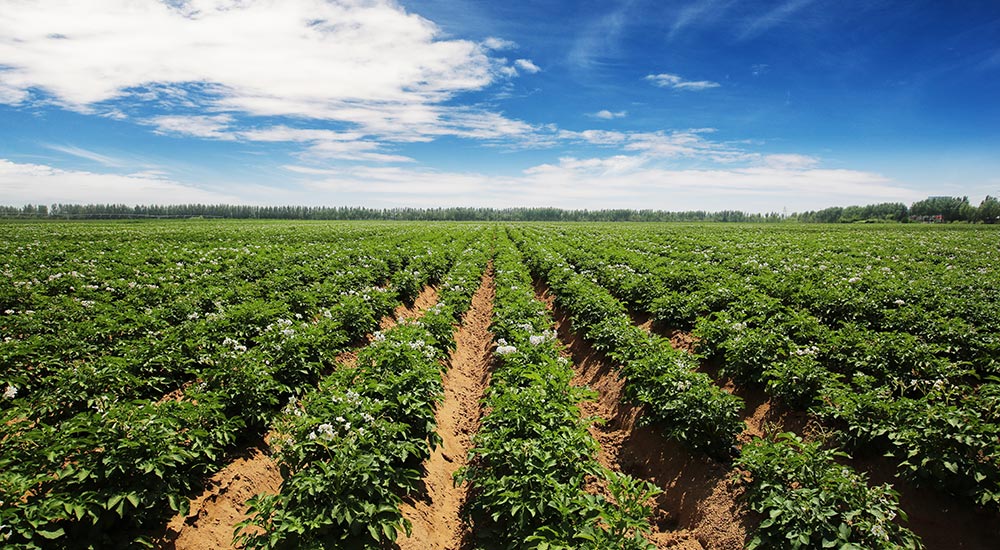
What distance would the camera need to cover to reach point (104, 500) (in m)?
3.97

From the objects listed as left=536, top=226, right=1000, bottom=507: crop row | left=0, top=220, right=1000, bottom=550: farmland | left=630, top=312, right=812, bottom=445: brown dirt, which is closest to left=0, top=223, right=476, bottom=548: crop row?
left=0, top=220, right=1000, bottom=550: farmland

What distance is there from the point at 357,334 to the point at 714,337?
863 cm

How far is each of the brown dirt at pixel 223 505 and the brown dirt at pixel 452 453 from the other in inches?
82.1

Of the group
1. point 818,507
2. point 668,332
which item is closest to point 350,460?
point 818,507

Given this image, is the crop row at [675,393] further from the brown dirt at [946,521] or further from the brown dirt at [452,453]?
the brown dirt at [452,453]

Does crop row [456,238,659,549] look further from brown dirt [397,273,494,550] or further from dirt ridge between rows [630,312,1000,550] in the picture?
dirt ridge between rows [630,312,1000,550]

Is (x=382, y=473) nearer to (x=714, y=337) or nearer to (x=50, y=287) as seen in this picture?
(x=714, y=337)

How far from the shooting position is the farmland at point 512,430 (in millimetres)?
4113

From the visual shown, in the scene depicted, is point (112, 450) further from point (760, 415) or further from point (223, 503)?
point (760, 415)

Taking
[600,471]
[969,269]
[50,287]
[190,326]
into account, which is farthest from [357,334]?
[969,269]

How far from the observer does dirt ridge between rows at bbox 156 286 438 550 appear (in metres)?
4.68

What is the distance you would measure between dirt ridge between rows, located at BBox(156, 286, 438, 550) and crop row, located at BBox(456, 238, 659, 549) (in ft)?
8.88

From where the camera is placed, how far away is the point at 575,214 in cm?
18925

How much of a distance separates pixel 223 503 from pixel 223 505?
0.10ft
